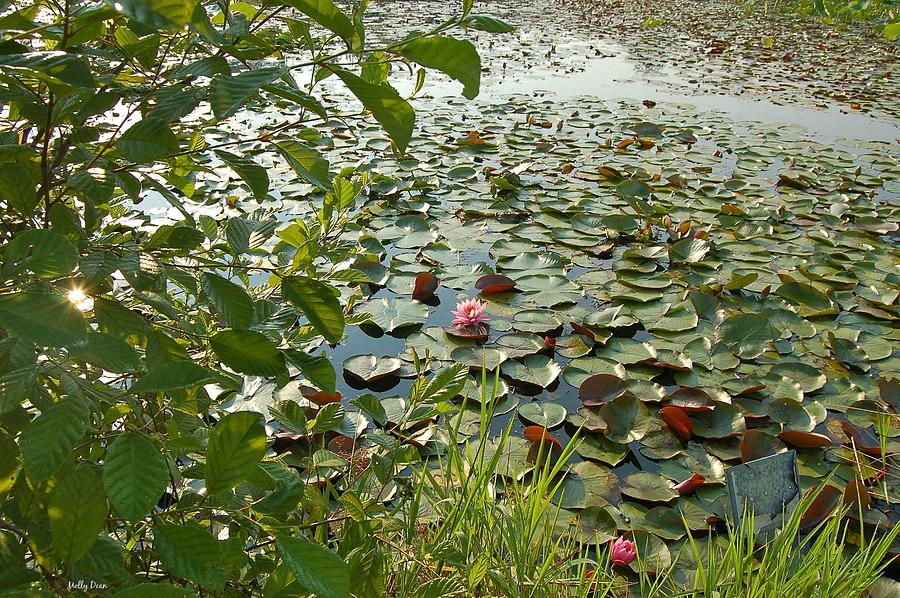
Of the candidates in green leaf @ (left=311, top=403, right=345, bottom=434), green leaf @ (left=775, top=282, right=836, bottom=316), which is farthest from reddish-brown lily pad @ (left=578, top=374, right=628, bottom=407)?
green leaf @ (left=311, top=403, right=345, bottom=434)

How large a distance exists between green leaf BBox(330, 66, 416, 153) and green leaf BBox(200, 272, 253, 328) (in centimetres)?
24

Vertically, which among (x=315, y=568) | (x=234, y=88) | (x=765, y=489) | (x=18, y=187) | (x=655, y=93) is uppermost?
(x=234, y=88)

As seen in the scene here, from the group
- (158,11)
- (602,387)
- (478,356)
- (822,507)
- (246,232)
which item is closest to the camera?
(158,11)

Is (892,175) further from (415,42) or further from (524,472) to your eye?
(415,42)

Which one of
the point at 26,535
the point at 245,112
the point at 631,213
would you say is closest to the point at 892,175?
the point at 631,213

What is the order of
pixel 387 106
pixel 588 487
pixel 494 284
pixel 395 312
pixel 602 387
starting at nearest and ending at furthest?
pixel 387 106
pixel 588 487
pixel 602 387
pixel 395 312
pixel 494 284

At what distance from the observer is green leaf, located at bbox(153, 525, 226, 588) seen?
0.48 metres

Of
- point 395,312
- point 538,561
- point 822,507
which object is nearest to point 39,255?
point 538,561

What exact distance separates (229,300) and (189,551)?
0.22m

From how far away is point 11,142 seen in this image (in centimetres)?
63

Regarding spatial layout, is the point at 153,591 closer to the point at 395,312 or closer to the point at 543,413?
the point at 543,413

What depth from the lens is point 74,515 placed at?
16.7 inches

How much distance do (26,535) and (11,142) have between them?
1.19 ft

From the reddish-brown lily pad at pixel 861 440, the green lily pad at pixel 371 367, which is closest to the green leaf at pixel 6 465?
the green lily pad at pixel 371 367
